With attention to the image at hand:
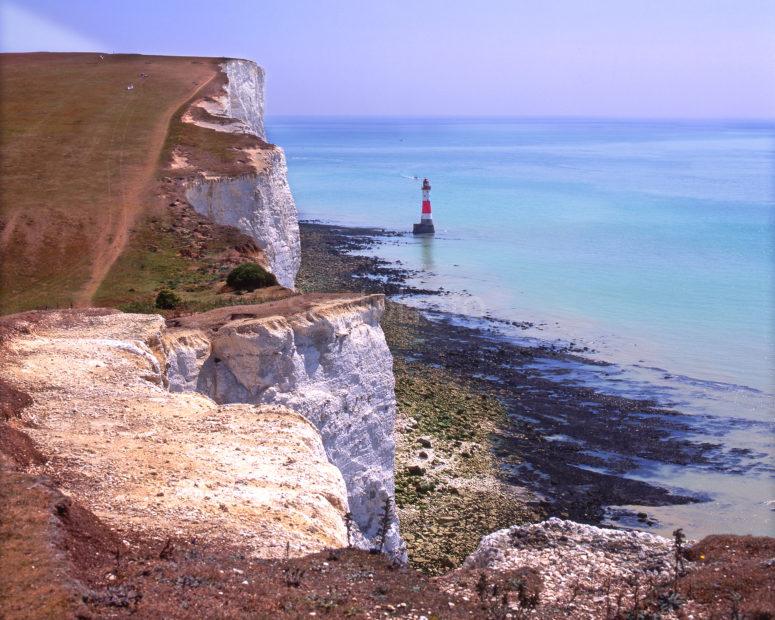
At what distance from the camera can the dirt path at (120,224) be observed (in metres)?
36.0

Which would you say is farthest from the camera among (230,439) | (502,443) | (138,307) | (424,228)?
(424,228)

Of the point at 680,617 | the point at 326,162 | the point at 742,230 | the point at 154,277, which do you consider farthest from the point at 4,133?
the point at 326,162

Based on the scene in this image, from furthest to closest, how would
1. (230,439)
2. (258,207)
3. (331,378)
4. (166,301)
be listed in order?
(258,207)
(166,301)
(331,378)
(230,439)

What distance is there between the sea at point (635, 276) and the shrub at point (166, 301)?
61.6ft

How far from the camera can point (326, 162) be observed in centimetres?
18150

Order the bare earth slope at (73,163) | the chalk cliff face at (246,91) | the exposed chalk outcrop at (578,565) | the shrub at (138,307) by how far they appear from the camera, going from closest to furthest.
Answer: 1. the exposed chalk outcrop at (578,565)
2. the shrub at (138,307)
3. the bare earth slope at (73,163)
4. the chalk cliff face at (246,91)

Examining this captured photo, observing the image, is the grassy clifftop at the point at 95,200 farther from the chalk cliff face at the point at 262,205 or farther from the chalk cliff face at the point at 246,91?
the chalk cliff face at the point at 246,91

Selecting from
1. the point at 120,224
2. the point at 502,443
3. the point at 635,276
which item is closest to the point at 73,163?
the point at 120,224

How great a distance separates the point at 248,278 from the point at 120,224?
1116 cm

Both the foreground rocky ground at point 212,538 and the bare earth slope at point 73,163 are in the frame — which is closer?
the foreground rocky ground at point 212,538

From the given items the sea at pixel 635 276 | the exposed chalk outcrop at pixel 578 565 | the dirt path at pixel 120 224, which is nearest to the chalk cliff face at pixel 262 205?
the dirt path at pixel 120 224

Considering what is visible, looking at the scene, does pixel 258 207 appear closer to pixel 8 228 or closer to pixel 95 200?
pixel 95 200

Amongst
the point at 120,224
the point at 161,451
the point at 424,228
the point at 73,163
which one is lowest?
the point at 424,228

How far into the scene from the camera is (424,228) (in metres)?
89.9
